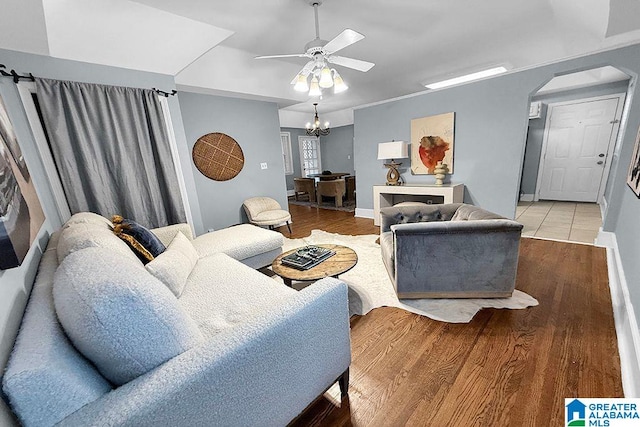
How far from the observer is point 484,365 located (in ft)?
4.83

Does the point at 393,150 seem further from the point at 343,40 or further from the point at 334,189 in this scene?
the point at 343,40

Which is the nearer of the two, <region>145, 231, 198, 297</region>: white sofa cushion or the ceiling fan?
<region>145, 231, 198, 297</region>: white sofa cushion

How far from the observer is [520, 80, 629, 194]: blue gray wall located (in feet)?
15.2

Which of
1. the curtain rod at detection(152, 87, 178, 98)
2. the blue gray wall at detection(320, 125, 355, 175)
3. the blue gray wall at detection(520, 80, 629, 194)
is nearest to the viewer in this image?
the curtain rod at detection(152, 87, 178, 98)

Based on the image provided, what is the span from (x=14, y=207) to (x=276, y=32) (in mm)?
2833

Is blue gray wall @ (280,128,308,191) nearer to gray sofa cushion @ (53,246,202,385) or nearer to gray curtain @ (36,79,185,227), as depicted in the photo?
gray curtain @ (36,79,185,227)

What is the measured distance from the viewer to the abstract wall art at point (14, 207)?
921mm

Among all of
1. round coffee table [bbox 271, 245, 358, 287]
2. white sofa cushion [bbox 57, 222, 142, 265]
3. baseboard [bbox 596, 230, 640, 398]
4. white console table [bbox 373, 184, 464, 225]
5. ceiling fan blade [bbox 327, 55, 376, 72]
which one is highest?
ceiling fan blade [bbox 327, 55, 376, 72]

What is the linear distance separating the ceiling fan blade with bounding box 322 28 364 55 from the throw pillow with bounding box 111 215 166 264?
6.75ft

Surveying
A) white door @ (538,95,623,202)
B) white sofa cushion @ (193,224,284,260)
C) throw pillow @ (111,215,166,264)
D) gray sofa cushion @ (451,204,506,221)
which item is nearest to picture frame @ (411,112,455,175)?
gray sofa cushion @ (451,204,506,221)

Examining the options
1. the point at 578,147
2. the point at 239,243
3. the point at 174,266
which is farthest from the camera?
the point at 578,147

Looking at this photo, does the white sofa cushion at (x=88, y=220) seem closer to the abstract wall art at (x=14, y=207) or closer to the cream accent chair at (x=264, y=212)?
the abstract wall art at (x=14, y=207)

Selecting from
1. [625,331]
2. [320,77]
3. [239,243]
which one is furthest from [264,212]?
[625,331]

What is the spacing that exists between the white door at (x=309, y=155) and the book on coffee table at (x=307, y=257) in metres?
6.54
